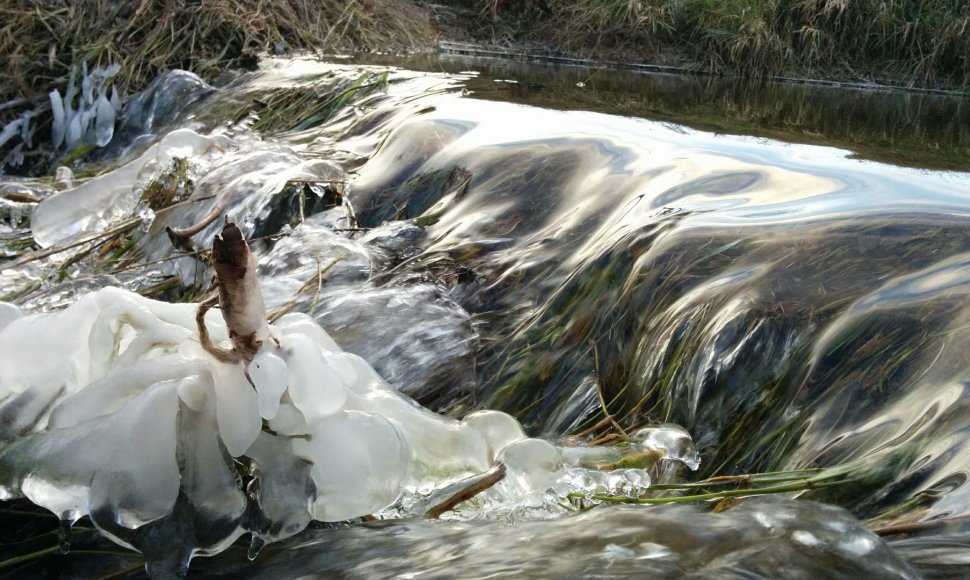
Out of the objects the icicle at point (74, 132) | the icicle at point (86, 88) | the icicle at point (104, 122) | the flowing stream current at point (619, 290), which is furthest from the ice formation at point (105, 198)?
the icicle at point (86, 88)

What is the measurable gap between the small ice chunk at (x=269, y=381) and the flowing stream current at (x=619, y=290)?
6.6 inches

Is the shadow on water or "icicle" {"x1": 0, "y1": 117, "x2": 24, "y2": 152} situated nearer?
the shadow on water

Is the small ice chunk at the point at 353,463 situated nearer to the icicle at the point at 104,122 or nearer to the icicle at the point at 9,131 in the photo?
the icicle at the point at 104,122

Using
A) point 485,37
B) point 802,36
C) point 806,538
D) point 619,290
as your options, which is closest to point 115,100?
point 619,290

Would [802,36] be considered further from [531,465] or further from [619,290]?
[531,465]

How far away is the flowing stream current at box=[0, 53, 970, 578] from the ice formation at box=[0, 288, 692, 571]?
61 millimetres

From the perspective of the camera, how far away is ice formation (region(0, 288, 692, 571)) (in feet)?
3.38

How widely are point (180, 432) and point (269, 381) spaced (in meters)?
0.11

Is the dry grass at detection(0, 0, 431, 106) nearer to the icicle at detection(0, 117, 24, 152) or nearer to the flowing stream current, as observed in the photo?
the icicle at detection(0, 117, 24, 152)

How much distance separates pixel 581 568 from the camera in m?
0.85

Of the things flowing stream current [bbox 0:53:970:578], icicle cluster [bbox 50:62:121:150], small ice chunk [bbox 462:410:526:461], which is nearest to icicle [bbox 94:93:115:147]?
icicle cluster [bbox 50:62:121:150]

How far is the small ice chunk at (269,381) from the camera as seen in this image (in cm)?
105

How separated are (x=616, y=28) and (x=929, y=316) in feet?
19.6

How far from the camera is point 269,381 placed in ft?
3.44
